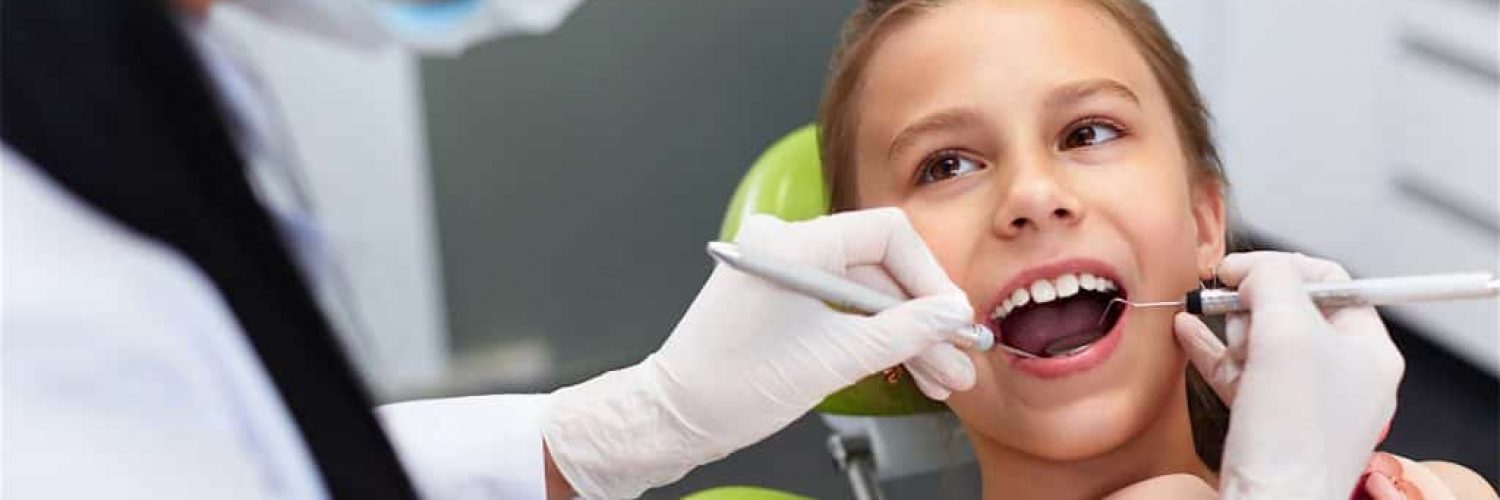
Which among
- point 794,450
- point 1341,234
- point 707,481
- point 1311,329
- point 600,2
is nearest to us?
point 1311,329

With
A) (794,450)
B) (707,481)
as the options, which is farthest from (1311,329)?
(707,481)

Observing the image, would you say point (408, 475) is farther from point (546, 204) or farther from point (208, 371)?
point (546, 204)

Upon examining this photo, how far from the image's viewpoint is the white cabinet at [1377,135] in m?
2.42

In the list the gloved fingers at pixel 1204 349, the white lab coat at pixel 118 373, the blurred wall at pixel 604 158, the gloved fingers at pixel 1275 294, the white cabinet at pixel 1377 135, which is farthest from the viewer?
the white cabinet at pixel 1377 135

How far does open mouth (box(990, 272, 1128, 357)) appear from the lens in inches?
47.7

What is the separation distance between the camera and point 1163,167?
126 centimetres

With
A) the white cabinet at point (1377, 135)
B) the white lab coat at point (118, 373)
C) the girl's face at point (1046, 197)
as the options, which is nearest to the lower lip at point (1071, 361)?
the girl's face at point (1046, 197)

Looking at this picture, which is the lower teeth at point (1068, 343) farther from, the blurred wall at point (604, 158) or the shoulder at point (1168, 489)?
the blurred wall at point (604, 158)

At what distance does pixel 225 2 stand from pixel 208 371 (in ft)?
0.39

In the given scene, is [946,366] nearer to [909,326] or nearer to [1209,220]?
[909,326]

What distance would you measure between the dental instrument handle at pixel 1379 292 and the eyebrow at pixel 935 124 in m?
0.20

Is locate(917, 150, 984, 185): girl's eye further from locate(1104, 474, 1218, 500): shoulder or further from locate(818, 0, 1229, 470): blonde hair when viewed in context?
locate(1104, 474, 1218, 500): shoulder

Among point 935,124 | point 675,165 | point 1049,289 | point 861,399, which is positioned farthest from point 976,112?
point 675,165

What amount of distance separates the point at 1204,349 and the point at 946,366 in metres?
0.20
